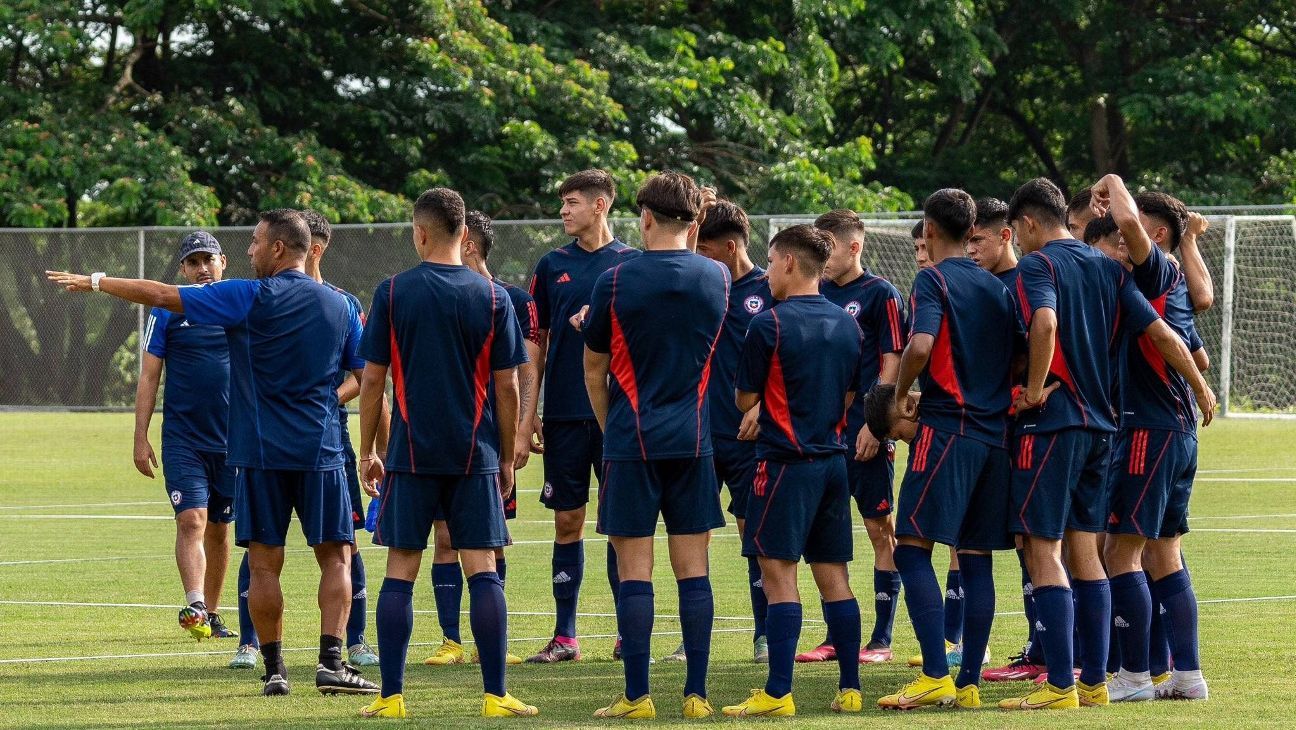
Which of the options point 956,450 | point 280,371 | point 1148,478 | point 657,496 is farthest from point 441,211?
point 1148,478

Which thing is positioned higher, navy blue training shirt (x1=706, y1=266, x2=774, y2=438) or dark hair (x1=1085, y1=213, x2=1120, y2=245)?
dark hair (x1=1085, y1=213, x2=1120, y2=245)

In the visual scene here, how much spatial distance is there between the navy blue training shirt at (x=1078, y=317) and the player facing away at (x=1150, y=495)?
18 centimetres

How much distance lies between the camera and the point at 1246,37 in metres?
34.8

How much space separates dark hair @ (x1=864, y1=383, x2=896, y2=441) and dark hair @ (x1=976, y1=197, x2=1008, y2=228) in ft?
2.67

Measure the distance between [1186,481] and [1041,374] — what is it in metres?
0.99

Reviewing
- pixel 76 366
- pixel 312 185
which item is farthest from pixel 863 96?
pixel 76 366

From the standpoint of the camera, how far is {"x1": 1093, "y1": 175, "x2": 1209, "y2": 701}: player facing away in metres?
7.35

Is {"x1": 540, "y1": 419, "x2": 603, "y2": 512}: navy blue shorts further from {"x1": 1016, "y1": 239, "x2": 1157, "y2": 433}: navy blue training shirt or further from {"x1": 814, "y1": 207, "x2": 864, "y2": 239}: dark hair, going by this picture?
{"x1": 1016, "y1": 239, "x2": 1157, "y2": 433}: navy blue training shirt

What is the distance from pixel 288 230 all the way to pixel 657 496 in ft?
6.71

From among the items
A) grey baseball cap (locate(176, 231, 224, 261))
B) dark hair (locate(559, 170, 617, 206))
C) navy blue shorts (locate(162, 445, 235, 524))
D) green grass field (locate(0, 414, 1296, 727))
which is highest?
Answer: dark hair (locate(559, 170, 617, 206))

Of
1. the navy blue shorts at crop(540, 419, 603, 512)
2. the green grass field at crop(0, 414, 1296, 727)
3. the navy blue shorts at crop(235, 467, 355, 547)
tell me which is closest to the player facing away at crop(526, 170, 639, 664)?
the navy blue shorts at crop(540, 419, 603, 512)

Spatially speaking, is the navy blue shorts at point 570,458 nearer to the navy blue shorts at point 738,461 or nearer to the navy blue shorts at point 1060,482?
the navy blue shorts at point 738,461

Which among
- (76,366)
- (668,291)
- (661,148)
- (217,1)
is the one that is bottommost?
(76,366)

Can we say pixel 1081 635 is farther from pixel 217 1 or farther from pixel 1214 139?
pixel 1214 139
